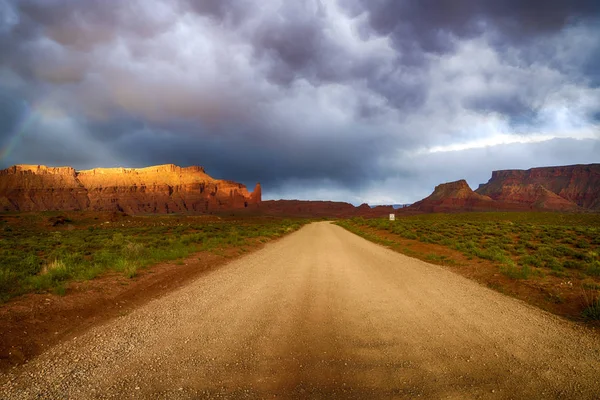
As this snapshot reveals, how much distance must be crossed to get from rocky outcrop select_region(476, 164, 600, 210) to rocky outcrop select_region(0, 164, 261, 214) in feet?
501

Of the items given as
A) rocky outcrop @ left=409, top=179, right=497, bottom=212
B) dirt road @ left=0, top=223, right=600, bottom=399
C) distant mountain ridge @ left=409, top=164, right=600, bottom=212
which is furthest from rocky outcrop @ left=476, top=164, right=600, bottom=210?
dirt road @ left=0, top=223, right=600, bottom=399

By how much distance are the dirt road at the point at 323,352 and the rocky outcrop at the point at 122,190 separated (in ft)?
541

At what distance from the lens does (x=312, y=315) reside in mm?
6422

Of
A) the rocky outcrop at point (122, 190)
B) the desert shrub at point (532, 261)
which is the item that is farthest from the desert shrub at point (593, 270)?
the rocky outcrop at point (122, 190)

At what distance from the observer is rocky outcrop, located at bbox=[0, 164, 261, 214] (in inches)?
6378

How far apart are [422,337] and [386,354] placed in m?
1.06

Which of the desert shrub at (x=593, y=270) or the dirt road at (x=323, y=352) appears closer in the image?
the dirt road at (x=323, y=352)

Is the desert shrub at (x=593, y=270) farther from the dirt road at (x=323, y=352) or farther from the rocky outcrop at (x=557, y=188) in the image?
the rocky outcrop at (x=557, y=188)

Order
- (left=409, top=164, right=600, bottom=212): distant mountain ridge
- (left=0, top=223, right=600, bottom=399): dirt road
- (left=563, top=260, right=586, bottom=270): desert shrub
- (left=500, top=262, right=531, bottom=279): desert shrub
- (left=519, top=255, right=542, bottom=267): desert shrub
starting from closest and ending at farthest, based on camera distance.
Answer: (left=0, top=223, right=600, bottom=399): dirt road
(left=500, top=262, right=531, bottom=279): desert shrub
(left=563, top=260, right=586, bottom=270): desert shrub
(left=519, top=255, right=542, bottom=267): desert shrub
(left=409, top=164, right=600, bottom=212): distant mountain ridge

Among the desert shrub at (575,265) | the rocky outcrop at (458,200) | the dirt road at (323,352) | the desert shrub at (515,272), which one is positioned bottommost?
the desert shrub at (575,265)

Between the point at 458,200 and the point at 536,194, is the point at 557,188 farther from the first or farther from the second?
the point at 458,200

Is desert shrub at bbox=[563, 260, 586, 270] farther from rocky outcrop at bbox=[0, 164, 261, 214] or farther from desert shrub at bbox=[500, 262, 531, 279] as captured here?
rocky outcrop at bbox=[0, 164, 261, 214]

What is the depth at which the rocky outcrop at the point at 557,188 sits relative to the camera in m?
156

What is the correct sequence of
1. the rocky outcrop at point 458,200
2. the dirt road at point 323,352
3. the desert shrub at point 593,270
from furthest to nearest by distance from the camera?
the rocky outcrop at point 458,200 < the desert shrub at point 593,270 < the dirt road at point 323,352
